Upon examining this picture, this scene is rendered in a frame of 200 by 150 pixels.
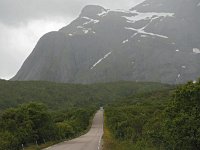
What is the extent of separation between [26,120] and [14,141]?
5.52 meters

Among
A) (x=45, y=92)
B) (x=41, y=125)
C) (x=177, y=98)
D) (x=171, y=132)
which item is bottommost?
(x=45, y=92)

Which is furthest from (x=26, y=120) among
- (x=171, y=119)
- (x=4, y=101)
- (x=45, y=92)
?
(x=45, y=92)

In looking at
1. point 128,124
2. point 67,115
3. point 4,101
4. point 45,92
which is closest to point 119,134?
point 128,124

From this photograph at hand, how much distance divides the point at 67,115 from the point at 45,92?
93372mm

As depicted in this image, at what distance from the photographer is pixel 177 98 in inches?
931

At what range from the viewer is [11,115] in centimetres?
4675

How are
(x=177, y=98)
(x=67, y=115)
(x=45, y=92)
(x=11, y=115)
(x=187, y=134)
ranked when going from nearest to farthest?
1. (x=187, y=134)
2. (x=177, y=98)
3. (x=11, y=115)
4. (x=67, y=115)
5. (x=45, y=92)

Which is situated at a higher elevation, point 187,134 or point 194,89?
point 194,89

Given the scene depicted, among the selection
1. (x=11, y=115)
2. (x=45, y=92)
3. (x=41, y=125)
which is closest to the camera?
(x=11, y=115)

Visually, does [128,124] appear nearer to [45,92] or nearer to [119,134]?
[119,134]

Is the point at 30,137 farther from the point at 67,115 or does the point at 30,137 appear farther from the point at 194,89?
the point at 67,115

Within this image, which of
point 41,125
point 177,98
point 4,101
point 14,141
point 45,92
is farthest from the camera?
point 45,92

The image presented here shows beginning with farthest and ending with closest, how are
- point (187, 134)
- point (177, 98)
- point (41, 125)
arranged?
point (41, 125), point (177, 98), point (187, 134)

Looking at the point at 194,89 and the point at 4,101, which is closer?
the point at 194,89
